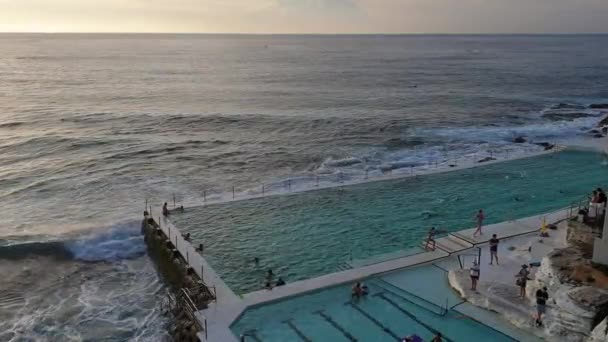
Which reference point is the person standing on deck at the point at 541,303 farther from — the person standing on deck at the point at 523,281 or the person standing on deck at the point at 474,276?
the person standing on deck at the point at 474,276

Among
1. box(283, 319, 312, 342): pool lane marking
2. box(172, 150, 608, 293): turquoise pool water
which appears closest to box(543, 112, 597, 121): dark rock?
box(172, 150, 608, 293): turquoise pool water

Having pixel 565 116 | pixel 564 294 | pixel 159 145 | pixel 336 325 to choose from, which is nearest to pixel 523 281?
pixel 564 294

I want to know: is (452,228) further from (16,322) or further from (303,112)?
(303,112)

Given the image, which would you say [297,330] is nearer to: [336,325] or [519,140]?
[336,325]

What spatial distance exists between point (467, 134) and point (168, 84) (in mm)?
66412

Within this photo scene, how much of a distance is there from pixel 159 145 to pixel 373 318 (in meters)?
38.9

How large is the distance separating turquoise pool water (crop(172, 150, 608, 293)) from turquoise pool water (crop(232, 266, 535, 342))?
2717 millimetres

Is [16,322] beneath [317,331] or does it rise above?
beneath

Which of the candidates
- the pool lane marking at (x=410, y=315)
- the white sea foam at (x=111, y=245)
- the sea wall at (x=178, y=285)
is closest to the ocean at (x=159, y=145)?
the white sea foam at (x=111, y=245)

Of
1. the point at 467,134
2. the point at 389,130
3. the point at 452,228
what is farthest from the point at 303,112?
the point at 452,228

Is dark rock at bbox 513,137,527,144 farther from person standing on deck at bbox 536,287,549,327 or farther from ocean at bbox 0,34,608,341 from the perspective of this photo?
person standing on deck at bbox 536,287,549,327

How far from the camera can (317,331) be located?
1673 centimetres

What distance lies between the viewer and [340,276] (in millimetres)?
20328

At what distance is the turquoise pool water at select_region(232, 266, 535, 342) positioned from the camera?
16375mm
